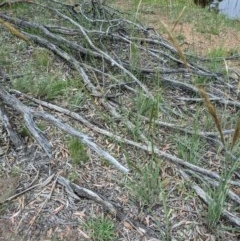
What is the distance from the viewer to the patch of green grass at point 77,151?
2.32 metres

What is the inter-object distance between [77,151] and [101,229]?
1.78 feet

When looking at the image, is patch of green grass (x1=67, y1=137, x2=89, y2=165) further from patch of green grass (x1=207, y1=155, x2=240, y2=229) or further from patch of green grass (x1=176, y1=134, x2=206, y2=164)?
patch of green grass (x1=207, y1=155, x2=240, y2=229)

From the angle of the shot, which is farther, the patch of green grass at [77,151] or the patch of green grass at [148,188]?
the patch of green grass at [77,151]

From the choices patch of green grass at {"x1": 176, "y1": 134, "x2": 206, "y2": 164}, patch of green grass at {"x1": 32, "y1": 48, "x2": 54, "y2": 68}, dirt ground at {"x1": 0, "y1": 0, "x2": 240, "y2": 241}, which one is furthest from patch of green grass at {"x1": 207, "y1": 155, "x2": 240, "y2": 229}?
patch of green grass at {"x1": 32, "y1": 48, "x2": 54, "y2": 68}

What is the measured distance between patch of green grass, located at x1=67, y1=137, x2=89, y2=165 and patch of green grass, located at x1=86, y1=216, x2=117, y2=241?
413mm

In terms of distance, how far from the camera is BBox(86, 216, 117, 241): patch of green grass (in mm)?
1933

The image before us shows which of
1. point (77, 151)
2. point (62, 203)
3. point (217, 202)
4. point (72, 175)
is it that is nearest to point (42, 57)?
point (77, 151)

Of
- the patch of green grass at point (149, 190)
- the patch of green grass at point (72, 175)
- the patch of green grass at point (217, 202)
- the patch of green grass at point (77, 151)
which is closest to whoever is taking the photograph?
the patch of green grass at point (217, 202)

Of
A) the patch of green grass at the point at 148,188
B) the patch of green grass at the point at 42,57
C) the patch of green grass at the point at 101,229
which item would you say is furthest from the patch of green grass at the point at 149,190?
the patch of green grass at the point at 42,57

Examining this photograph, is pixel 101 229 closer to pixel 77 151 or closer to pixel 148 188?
pixel 148 188

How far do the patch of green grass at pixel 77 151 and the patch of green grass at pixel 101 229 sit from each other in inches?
16.3

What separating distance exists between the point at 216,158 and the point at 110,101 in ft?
2.67

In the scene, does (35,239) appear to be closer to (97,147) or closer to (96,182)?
(96,182)

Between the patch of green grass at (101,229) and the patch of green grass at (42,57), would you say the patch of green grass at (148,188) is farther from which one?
the patch of green grass at (42,57)
